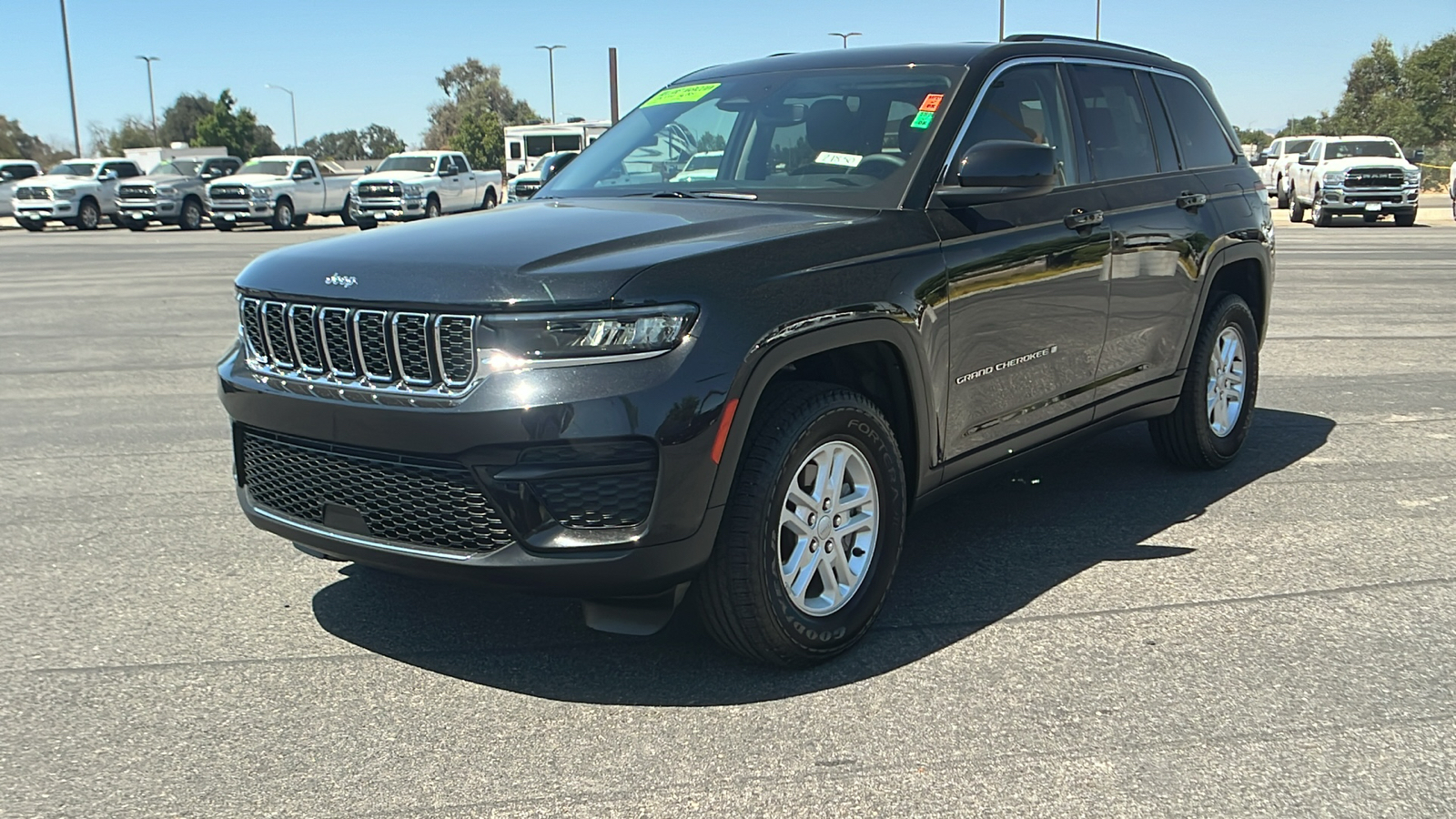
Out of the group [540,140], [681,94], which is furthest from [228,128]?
[681,94]

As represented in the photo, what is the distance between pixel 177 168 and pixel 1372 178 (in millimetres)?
31695

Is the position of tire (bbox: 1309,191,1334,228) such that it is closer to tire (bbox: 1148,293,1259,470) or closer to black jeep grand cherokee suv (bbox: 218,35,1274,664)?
tire (bbox: 1148,293,1259,470)

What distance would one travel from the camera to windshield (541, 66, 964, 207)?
4562 millimetres

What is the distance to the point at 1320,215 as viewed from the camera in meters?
28.8

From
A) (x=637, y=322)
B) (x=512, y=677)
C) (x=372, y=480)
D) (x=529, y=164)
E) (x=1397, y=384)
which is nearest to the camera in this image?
(x=637, y=322)

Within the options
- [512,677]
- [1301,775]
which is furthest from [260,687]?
[1301,775]

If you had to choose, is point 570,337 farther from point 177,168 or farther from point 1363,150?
point 177,168

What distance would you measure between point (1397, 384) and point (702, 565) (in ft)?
22.9

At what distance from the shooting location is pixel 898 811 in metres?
3.07

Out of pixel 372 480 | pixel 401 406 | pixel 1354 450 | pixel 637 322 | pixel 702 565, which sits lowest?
pixel 1354 450

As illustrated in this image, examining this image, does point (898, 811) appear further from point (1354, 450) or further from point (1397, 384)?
point (1397, 384)

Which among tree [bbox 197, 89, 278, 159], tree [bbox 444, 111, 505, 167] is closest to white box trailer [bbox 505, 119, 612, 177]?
tree [bbox 444, 111, 505, 167]

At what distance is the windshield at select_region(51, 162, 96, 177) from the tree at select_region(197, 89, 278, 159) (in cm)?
5200

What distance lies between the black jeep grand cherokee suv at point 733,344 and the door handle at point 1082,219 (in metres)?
0.02
